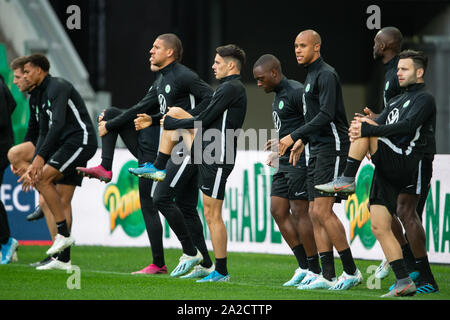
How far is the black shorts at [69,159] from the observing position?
987 centimetres

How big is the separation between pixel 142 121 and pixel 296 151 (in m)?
1.89

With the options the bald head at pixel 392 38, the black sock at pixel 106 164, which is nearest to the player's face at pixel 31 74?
the black sock at pixel 106 164

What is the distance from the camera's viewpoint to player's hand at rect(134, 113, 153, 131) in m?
9.46

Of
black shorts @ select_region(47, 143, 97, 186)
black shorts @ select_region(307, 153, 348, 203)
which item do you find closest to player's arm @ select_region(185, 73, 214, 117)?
black shorts @ select_region(307, 153, 348, 203)

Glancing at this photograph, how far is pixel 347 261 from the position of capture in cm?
833

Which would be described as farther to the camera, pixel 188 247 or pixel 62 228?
pixel 62 228

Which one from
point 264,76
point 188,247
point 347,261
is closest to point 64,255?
point 188,247

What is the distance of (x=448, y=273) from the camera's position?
10172mm

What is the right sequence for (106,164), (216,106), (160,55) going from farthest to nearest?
(106,164) → (160,55) → (216,106)

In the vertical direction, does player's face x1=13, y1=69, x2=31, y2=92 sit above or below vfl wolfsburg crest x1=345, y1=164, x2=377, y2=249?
above

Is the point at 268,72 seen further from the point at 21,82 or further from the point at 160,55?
the point at 21,82

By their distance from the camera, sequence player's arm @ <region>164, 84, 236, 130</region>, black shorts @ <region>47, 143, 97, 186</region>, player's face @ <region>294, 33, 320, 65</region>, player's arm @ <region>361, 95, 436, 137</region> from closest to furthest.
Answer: player's arm @ <region>361, 95, 436, 137</region>, player's face @ <region>294, 33, 320, 65</region>, player's arm @ <region>164, 84, 236, 130</region>, black shorts @ <region>47, 143, 97, 186</region>

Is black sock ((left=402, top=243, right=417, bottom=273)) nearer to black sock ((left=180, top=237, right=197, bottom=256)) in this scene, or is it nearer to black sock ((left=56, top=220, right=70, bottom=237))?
black sock ((left=180, top=237, right=197, bottom=256))

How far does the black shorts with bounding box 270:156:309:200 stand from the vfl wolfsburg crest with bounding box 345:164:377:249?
9.64 feet
